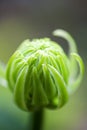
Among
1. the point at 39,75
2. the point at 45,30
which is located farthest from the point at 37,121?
the point at 45,30

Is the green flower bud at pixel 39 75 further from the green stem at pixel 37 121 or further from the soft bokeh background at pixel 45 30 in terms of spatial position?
the soft bokeh background at pixel 45 30

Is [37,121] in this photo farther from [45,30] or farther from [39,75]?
[45,30]

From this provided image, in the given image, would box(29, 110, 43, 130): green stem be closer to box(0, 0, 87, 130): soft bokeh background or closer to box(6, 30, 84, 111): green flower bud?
box(6, 30, 84, 111): green flower bud

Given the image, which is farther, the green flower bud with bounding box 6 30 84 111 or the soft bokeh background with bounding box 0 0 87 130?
the soft bokeh background with bounding box 0 0 87 130

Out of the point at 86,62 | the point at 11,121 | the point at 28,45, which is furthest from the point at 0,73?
the point at 86,62

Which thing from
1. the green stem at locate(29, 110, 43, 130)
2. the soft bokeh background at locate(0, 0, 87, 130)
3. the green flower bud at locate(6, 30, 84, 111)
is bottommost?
the green stem at locate(29, 110, 43, 130)

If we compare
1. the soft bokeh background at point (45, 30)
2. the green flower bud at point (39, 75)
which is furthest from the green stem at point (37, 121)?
the soft bokeh background at point (45, 30)

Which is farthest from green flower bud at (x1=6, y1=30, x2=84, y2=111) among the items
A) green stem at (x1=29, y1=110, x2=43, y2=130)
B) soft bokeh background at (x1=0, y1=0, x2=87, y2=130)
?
soft bokeh background at (x1=0, y1=0, x2=87, y2=130)
